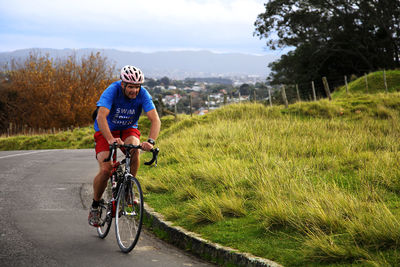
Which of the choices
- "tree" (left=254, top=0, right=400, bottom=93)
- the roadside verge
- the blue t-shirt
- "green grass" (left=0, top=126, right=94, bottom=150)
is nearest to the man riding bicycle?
the blue t-shirt

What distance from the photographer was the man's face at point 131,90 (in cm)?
547

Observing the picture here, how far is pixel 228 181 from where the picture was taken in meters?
7.31

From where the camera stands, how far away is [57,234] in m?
5.98

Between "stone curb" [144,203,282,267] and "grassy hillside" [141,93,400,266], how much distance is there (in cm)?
14

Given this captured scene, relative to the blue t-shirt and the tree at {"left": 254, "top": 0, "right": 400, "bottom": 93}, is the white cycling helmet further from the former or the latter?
the tree at {"left": 254, "top": 0, "right": 400, "bottom": 93}

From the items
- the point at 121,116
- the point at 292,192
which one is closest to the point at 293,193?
the point at 292,192

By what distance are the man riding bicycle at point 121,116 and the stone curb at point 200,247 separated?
0.91m

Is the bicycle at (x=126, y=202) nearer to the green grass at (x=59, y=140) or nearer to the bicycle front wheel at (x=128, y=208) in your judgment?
the bicycle front wheel at (x=128, y=208)

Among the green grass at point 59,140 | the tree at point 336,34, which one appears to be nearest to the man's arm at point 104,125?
the green grass at point 59,140

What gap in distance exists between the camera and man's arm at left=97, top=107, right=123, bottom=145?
5.21 metres

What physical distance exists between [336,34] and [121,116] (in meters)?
37.8

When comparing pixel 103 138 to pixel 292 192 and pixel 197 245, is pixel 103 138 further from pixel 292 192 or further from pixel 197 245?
pixel 292 192

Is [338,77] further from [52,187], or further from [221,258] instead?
[221,258]

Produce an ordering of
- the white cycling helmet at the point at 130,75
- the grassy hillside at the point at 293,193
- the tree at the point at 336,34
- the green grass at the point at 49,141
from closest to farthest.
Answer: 1. the grassy hillside at the point at 293,193
2. the white cycling helmet at the point at 130,75
3. the green grass at the point at 49,141
4. the tree at the point at 336,34
